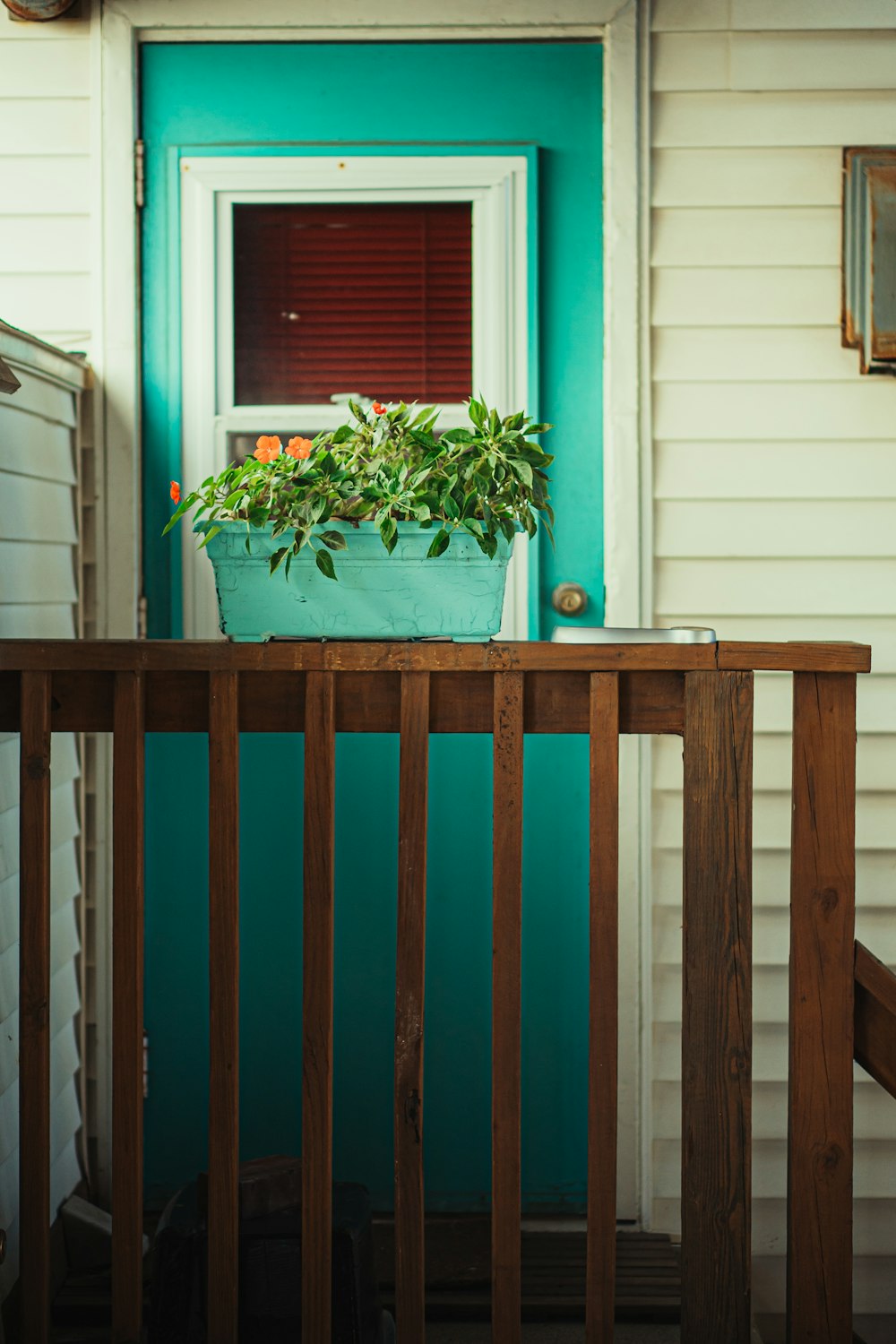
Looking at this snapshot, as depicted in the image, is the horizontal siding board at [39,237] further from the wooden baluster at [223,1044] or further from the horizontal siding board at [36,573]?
the wooden baluster at [223,1044]

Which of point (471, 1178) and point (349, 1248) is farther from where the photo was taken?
point (471, 1178)

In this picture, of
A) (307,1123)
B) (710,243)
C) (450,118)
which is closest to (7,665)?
(307,1123)

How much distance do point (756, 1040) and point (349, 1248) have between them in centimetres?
92

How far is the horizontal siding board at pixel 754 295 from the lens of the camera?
2148 mm

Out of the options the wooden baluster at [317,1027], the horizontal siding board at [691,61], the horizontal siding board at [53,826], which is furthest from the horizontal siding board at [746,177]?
the horizontal siding board at [53,826]

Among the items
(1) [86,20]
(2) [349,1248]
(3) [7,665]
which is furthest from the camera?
(1) [86,20]

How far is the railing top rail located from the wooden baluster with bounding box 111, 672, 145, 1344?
0.18 ft

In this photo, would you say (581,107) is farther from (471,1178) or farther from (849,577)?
(471,1178)

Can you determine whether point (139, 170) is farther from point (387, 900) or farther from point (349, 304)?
point (387, 900)

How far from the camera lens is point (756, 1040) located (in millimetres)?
2188

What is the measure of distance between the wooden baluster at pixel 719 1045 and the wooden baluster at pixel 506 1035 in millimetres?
233

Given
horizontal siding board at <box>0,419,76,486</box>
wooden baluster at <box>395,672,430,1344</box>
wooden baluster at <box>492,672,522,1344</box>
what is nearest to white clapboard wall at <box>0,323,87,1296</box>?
horizontal siding board at <box>0,419,76,486</box>

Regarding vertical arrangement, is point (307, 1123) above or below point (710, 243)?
below

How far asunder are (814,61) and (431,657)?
58.8 inches
